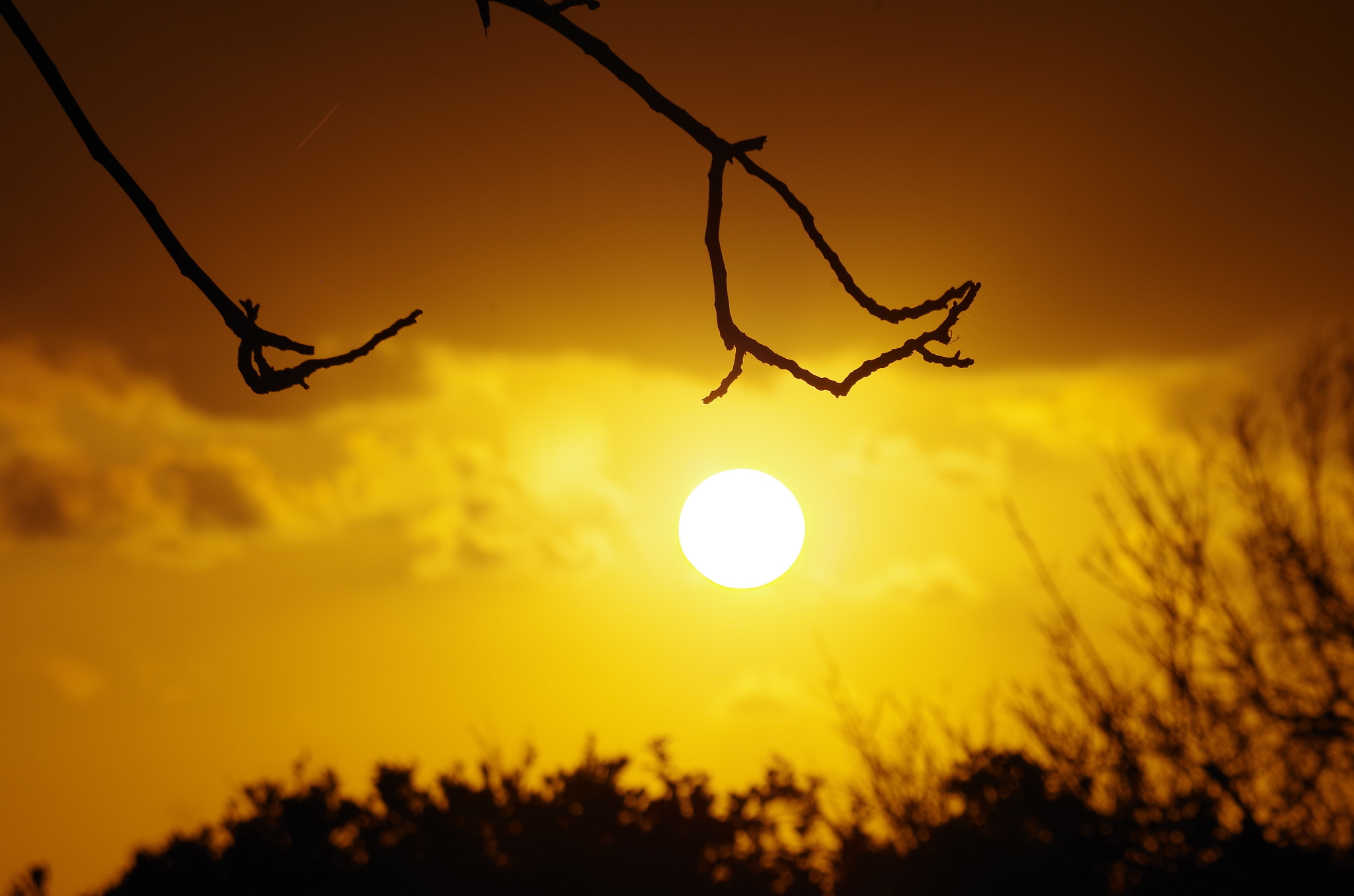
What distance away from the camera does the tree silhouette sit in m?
2.70

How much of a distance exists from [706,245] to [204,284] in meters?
1.26

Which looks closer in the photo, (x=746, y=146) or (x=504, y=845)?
(x=746, y=146)

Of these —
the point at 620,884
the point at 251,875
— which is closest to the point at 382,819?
the point at 251,875

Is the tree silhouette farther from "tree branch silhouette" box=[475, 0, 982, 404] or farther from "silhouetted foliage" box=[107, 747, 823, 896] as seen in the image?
"silhouetted foliage" box=[107, 747, 823, 896]

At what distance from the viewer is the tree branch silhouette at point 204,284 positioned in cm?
279

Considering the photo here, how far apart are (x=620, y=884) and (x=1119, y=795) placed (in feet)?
22.6

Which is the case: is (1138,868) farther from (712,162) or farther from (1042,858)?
(712,162)

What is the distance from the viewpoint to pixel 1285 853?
13641 millimetres

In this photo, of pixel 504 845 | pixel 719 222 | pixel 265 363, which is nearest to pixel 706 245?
pixel 719 222

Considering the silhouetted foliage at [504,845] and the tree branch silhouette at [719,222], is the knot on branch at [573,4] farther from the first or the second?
the silhouetted foliage at [504,845]

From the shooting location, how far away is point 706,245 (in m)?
2.70

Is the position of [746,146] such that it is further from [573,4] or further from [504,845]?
[504,845]

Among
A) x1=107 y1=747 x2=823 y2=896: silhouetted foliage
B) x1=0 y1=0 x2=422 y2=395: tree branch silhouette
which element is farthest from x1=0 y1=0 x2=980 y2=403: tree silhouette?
x1=107 y1=747 x2=823 y2=896: silhouetted foliage

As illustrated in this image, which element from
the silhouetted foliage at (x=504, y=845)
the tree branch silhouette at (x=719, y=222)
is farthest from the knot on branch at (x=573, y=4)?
the silhouetted foliage at (x=504, y=845)
